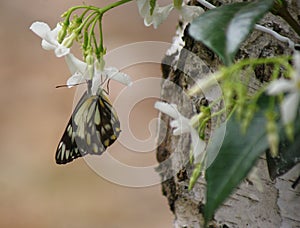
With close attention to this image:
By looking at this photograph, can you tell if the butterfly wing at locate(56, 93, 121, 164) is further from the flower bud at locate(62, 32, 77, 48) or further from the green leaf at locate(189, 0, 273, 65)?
the green leaf at locate(189, 0, 273, 65)

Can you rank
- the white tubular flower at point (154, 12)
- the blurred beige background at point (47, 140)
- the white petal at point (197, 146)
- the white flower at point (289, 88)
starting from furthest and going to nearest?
the blurred beige background at point (47, 140) < the white tubular flower at point (154, 12) < the white petal at point (197, 146) < the white flower at point (289, 88)

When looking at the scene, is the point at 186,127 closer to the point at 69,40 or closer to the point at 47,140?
the point at 69,40

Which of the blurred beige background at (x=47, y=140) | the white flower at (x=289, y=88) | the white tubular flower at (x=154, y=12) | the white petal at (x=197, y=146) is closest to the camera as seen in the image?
the white flower at (x=289, y=88)

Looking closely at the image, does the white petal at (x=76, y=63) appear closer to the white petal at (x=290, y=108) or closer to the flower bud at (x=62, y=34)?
the flower bud at (x=62, y=34)

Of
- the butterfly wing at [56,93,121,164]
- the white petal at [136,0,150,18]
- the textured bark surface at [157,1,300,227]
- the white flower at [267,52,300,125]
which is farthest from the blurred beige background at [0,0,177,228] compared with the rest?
the white flower at [267,52,300,125]

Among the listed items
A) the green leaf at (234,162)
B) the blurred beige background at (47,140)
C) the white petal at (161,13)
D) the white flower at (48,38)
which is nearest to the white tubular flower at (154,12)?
the white petal at (161,13)

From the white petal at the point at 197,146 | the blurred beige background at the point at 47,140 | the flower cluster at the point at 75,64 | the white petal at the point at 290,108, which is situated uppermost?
the white petal at the point at 290,108

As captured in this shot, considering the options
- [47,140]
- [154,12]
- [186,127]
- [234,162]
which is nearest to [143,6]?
[154,12]
